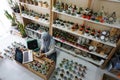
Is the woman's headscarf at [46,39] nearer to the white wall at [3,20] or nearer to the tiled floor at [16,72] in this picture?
the tiled floor at [16,72]

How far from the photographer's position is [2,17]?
3578 millimetres

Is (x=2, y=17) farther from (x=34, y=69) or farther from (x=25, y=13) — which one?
(x=34, y=69)

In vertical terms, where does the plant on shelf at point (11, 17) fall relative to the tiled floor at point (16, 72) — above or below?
above

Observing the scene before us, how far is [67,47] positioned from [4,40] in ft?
6.00

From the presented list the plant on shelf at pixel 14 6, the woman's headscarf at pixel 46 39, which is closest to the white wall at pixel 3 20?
the plant on shelf at pixel 14 6

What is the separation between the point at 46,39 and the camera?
214 cm

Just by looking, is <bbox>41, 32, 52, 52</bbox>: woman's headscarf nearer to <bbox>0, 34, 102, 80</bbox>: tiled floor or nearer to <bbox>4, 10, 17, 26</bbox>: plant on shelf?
<bbox>0, 34, 102, 80</bbox>: tiled floor

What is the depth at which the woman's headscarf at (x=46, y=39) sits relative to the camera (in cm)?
211

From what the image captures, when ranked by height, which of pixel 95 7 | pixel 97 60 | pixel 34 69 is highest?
pixel 95 7

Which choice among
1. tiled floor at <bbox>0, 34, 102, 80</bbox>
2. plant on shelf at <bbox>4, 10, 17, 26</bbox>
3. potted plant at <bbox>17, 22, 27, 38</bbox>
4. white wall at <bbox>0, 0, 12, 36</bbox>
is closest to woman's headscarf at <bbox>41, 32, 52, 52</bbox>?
tiled floor at <bbox>0, 34, 102, 80</bbox>

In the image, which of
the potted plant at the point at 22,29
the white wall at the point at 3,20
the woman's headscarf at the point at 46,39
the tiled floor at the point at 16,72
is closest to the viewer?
the tiled floor at the point at 16,72

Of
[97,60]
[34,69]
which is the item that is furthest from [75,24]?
[34,69]

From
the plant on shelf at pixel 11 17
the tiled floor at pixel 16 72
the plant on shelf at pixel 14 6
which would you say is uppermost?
the plant on shelf at pixel 14 6

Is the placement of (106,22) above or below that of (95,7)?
below
